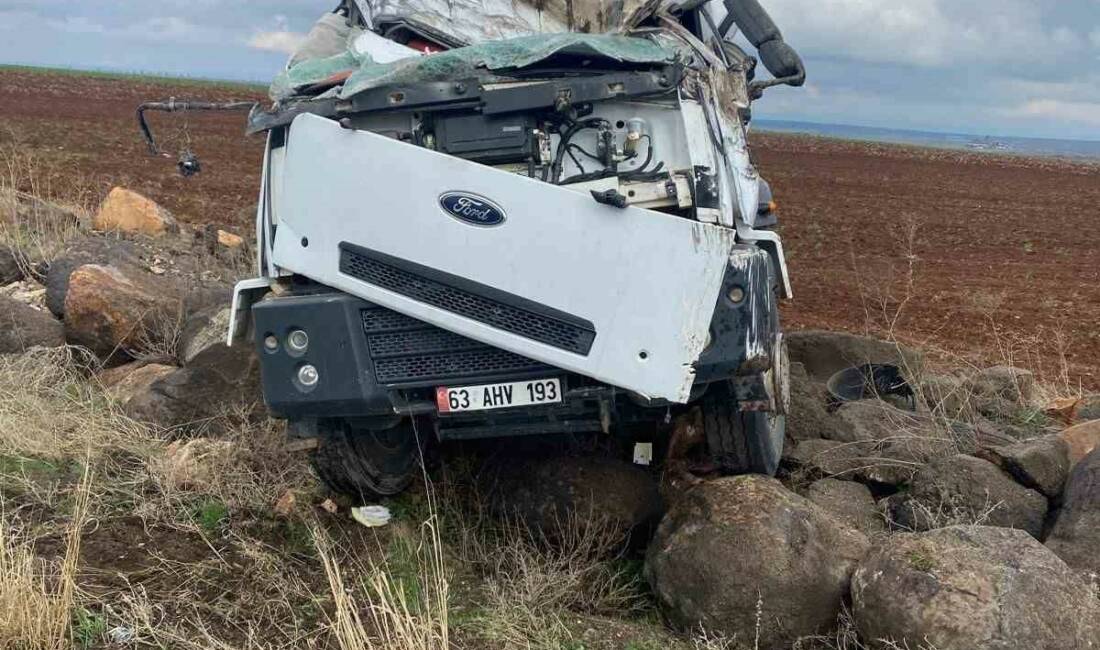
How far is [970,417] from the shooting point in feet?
19.1

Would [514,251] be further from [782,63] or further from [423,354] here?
[782,63]

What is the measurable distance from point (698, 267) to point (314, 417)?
67.7 inches

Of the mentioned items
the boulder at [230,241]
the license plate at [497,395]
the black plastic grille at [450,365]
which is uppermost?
the black plastic grille at [450,365]

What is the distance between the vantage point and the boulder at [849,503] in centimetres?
457

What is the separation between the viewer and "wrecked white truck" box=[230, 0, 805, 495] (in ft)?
12.2

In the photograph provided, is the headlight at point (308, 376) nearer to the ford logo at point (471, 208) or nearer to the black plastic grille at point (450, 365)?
the black plastic grille at point (450, 365)

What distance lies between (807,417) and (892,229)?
1457cm

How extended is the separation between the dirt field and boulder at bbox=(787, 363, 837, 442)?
88 centimetres

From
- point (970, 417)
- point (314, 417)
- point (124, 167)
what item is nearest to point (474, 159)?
point (314, 417)

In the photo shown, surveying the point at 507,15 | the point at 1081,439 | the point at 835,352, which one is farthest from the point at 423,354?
the point at 835,352

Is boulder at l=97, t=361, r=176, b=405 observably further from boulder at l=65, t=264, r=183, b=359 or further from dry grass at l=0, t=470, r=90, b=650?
dry grass at l=0, t=470, r=90, b=650

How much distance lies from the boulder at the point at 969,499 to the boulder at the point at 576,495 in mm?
1143

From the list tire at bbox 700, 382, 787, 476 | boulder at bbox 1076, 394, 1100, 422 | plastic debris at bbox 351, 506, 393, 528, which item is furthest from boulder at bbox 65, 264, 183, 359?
boulder at bbox 1076, 394, 1100, 422

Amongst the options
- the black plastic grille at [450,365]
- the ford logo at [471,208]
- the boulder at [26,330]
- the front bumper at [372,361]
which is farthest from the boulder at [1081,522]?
the boulder at [26,330]
